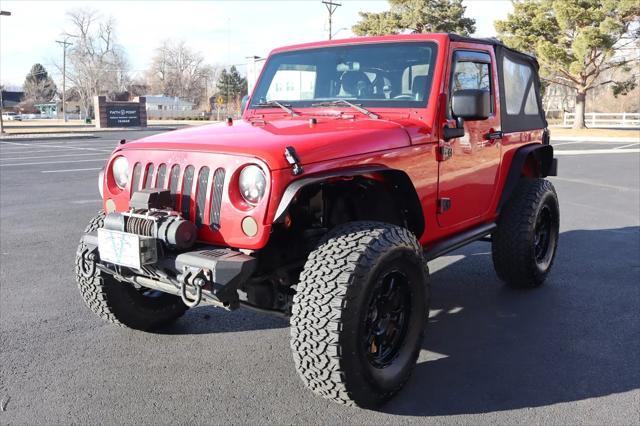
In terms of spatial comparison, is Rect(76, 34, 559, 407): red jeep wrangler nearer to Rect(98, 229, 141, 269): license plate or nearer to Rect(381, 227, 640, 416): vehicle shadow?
Rect(98, 229, 141, 269): license plate

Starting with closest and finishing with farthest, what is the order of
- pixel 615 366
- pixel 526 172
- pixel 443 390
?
pixel 443 390, pixel 615 366, pixel 526 172

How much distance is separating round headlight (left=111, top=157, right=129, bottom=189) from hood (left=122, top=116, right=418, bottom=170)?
95 mm

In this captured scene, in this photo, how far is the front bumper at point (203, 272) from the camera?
8.94 feet

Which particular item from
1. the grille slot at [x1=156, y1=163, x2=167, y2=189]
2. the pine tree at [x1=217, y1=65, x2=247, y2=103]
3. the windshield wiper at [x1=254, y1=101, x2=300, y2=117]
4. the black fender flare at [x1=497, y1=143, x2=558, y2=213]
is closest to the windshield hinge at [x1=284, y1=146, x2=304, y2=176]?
the grille slot at [x1=156, y1=163, x2=167, y2=189]

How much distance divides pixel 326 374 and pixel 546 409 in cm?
119

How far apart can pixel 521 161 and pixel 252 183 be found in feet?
9.18

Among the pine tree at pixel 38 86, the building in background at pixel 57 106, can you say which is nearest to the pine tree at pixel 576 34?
the building in background at pixel 57 106

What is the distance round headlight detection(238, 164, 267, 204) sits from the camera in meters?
2.86

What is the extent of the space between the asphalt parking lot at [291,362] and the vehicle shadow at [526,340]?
0.01 meters

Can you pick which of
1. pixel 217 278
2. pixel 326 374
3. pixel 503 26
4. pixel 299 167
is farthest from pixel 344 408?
pixel 503 26

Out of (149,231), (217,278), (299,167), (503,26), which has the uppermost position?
(503,26)

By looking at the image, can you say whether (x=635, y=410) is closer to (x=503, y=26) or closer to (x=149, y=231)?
(x=149, y=231)

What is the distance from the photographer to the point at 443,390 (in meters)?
3.23

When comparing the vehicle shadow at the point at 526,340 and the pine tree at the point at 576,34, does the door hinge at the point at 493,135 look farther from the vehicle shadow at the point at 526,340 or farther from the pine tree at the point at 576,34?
the pine tree at the point at 576,34
